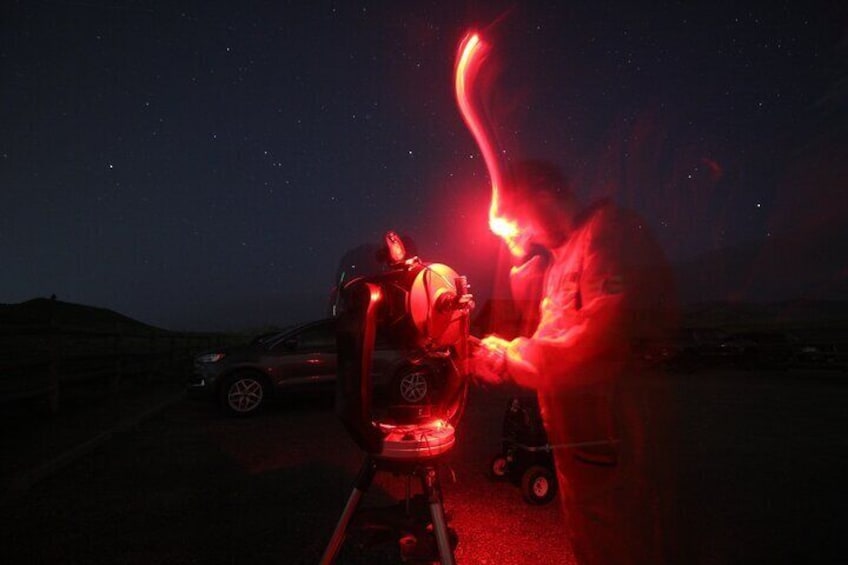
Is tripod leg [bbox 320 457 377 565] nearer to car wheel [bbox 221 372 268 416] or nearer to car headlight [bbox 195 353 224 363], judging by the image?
car wheel [bbox 221 372 268 416]

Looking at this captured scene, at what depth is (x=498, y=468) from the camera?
4914mm

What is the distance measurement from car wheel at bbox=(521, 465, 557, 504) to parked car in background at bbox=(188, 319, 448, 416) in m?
4.47

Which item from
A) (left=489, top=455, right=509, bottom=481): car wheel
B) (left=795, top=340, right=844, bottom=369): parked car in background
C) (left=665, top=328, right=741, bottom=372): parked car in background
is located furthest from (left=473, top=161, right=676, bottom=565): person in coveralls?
(left=795, top=340, right=844, bottom=369): parked car in background

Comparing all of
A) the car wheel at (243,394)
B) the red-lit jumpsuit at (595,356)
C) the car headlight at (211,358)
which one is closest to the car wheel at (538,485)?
the red-lit jumpsuit at (595,356)

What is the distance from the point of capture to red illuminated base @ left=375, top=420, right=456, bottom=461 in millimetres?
→ 1834

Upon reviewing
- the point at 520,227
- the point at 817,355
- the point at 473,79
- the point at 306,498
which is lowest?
the point at 817,355

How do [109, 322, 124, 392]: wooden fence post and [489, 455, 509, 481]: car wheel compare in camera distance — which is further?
[109, 322, 124, 392]: wooden fence post

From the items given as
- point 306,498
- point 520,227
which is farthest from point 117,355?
point 520,227

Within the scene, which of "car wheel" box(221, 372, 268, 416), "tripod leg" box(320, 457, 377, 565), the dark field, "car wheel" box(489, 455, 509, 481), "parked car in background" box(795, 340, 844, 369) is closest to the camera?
"tripod leg" box(320, 457, 377, 565)

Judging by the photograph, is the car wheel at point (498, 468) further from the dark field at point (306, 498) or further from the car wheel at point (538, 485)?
the car wheel at point (538, 485)

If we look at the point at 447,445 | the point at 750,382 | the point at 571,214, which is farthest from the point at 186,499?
the point at 750,382

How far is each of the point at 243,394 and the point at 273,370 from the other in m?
0.65

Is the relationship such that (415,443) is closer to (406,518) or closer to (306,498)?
(406,518)

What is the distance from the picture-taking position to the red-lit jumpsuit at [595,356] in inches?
87.4
